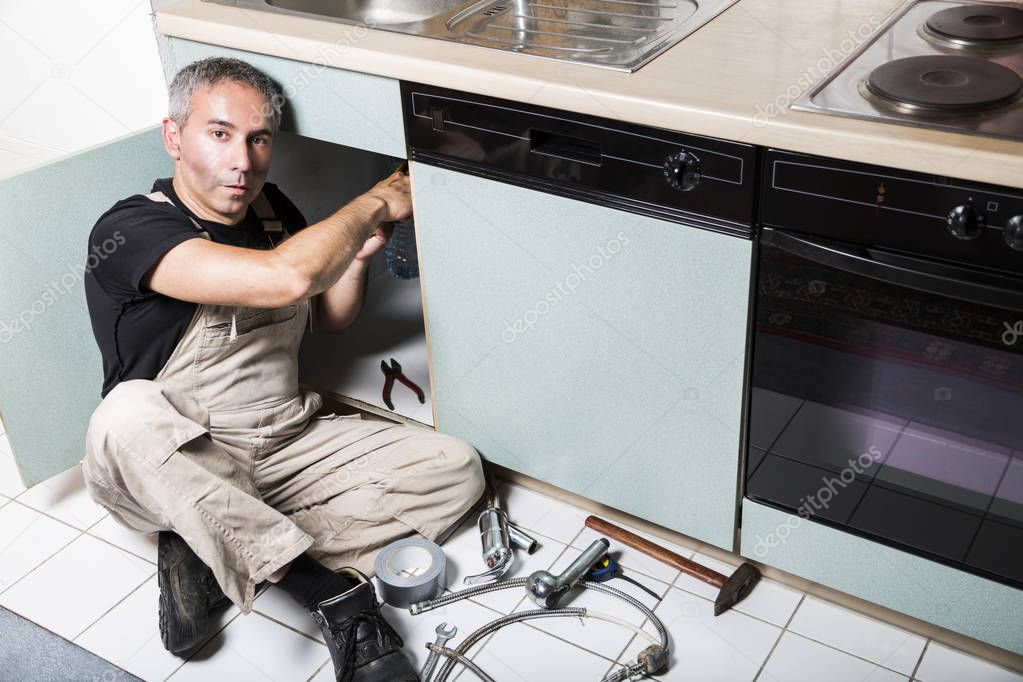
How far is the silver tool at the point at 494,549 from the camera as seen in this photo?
1896 millimetres

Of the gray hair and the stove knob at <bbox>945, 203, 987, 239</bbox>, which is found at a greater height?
the gray hair

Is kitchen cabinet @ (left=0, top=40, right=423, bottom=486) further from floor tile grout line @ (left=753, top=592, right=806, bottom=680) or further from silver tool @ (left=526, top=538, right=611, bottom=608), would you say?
floor tile grout line @ (left=753, top=592, right=806, bottom=680)

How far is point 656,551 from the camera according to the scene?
1926 mm

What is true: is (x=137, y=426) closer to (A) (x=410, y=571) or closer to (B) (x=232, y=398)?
(B) (x=232, y=398)

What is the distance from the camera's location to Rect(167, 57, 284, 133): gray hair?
1757 mm

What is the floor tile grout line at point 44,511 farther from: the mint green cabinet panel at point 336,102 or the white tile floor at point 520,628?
the mint green cabinet panel at point 336,102

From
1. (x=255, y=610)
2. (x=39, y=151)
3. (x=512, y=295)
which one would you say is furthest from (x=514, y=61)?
(x=39, y=151)

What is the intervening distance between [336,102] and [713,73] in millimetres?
672

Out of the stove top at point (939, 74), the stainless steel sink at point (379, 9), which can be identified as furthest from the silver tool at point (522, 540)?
the stainless steel sink at point (379, 9)

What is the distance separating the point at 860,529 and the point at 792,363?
302 mm

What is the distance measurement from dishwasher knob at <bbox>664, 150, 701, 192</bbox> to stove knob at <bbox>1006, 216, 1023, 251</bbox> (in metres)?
0.41

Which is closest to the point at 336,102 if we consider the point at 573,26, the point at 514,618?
the point at 573,26

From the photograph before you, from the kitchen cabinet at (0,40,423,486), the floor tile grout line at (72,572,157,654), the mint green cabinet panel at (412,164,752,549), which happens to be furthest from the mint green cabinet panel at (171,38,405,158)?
the floor tile grout line at (72,572,157,654)

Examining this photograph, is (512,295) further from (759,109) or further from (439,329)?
(759,109)
